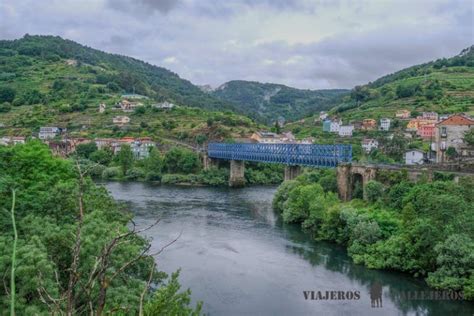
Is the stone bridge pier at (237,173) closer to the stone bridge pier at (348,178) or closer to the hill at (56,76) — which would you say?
the stone bridge pier at (348,178)

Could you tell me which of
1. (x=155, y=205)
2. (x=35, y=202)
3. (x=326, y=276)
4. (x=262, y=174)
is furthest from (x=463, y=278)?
(x=262, y=174)

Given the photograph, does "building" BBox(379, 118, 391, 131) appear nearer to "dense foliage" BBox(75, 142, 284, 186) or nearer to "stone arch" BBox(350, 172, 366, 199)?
"dense foliage" BBox(75, 142, 284, 186)

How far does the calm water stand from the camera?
17.2 m

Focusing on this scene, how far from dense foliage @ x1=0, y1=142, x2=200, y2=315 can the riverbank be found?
9480 mm

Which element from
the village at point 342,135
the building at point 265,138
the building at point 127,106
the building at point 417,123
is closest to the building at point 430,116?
the village at point 342,135

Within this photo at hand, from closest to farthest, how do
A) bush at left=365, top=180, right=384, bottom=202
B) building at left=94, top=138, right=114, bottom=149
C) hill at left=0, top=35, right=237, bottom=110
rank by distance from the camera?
bush at left=365, top=180, right=384, bottom=202 < building at left=94, top=138, right=114, bottom=149 < hill at left=0, top=35, right=237, bottom=110

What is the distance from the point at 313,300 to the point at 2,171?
1204 centimetres

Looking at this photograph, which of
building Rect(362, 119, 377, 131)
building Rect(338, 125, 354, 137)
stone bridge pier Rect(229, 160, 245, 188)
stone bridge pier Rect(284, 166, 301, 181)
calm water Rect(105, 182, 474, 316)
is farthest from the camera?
building Rect(338, 125, 354, 137)

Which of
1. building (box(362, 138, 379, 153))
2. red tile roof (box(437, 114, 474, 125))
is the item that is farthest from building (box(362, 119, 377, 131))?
red tile roof (box(437, 114, 474, 125))

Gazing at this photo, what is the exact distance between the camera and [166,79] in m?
186

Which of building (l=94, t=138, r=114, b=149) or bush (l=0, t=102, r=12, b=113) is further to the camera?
bush (l=0, t=102, r=12, b=113)

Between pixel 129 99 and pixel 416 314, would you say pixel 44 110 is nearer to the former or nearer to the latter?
pixel 129 99

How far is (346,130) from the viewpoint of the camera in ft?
244

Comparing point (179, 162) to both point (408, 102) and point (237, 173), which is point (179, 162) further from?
point (408, 102)
